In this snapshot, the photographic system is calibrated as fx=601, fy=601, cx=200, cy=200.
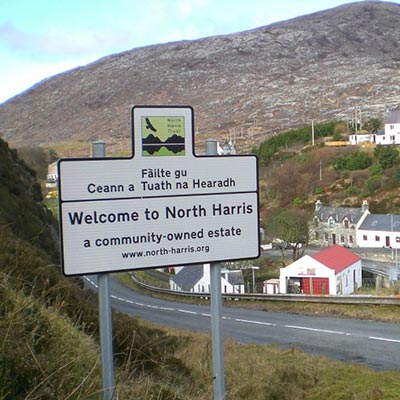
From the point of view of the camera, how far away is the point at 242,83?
15412 cm

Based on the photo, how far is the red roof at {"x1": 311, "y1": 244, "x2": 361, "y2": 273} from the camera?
31281mm

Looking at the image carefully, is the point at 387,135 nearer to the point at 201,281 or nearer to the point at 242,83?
the point at 201,281

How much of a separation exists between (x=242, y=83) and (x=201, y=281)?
124 meters

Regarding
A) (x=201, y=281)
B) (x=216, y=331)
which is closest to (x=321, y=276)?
(x=201, y=281)

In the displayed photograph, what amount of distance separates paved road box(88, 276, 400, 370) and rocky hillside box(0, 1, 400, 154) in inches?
3433

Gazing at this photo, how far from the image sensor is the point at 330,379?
753 centimetres

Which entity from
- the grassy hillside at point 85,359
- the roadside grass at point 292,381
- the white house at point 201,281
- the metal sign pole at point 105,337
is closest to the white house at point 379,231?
the white house at point 201,281

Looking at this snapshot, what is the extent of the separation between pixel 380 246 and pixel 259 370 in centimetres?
4407

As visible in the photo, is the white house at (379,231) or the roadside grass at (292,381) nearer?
the roadside grass at (292,381)

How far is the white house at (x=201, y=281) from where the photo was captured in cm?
3272

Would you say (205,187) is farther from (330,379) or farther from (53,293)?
(330,379)

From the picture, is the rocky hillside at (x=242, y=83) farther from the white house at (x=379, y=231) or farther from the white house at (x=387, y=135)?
the white house at (x=379, y=231)

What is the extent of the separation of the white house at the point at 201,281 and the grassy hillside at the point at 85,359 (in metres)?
21.4

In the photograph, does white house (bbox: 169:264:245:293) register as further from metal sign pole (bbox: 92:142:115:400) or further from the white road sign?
metal sign pole (bbox: 92:142:115:400)
